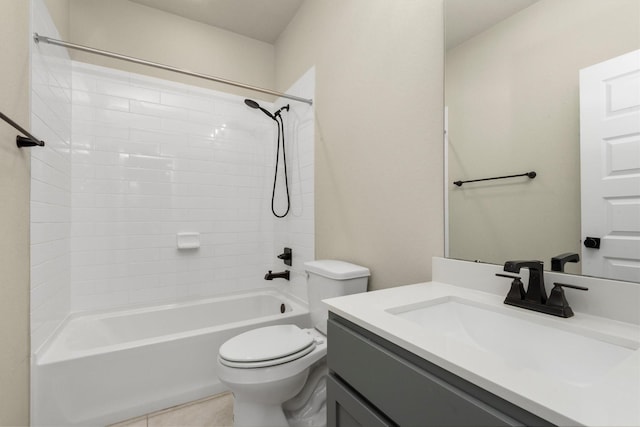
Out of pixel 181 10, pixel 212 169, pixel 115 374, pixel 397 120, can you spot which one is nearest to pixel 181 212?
pixel 212 169

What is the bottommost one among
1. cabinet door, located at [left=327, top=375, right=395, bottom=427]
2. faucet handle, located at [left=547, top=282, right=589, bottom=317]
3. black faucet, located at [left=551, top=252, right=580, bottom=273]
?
cabinet door, located at [left=327, top=375, right=395, bottom=427]

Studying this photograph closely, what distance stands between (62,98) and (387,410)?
2361 millimetres

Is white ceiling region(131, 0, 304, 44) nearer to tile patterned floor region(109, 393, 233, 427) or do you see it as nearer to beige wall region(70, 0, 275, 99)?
beige wall region(70, 0, 275, 99)

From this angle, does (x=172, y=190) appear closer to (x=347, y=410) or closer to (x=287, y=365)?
(x=287, y=365)

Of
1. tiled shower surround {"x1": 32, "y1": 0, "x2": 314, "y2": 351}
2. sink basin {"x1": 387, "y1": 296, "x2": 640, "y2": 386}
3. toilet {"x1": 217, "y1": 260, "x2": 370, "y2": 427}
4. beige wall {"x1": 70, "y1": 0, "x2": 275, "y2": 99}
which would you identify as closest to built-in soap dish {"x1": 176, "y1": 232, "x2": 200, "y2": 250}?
tiled shower surround {"x1": 32, "y1": 0, "x2": 314, "y2": 351}

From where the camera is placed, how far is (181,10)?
2.21 m

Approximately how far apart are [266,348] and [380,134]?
1156mm

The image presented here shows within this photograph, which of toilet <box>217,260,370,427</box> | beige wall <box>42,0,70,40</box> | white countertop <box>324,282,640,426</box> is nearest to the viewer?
white countertop <box>324,282,640,426</box>

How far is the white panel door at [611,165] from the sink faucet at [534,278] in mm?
117

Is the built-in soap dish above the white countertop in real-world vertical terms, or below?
above

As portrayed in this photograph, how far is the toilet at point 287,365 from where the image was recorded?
1.21 meters

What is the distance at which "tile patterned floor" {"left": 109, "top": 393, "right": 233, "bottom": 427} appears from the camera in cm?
150

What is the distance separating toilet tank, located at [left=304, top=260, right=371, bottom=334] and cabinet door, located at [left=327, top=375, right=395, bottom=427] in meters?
0.57

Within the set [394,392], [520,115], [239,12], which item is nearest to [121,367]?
[394,392]
